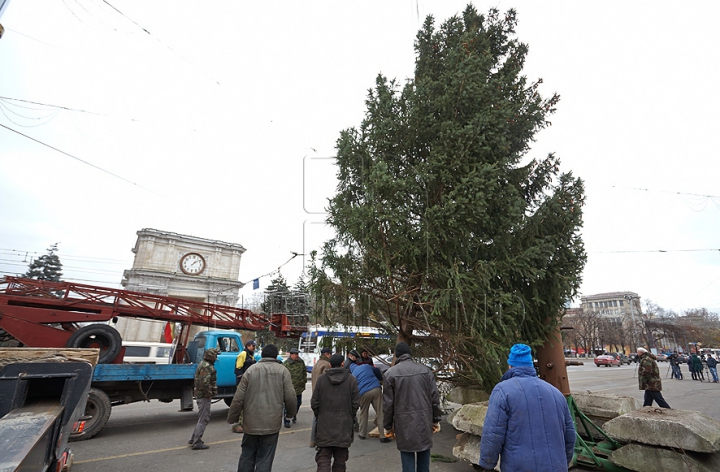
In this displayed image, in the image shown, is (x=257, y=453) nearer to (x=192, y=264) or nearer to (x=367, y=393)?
(x=367, y=393)

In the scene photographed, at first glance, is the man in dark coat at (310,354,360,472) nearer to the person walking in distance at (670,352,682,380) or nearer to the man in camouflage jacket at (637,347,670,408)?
the man in camouflage jacket at (637,347,670,408)

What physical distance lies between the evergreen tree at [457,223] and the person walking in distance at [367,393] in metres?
1.13

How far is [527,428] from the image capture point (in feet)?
9.23

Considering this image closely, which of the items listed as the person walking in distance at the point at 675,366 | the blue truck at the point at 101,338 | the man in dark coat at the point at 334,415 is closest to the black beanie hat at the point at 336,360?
the man in dark coat at the point at 334,415

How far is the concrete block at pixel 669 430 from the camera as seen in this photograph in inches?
166

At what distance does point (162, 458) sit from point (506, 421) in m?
5.74

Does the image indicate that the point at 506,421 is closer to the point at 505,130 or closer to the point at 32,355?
the point at 32,355

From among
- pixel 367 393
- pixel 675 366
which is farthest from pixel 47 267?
pixel 675 366

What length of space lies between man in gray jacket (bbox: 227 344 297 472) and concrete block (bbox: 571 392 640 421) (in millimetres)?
5989

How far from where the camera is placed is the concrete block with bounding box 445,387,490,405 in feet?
27.4

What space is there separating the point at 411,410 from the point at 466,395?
5173 millimetres

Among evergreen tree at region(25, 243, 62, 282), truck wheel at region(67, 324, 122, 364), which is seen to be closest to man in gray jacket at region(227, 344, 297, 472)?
truck wheel at region(67, 324, 122, 364)

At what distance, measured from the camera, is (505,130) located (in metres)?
6.98

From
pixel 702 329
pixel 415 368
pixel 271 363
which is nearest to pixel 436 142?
pixel 415 368
